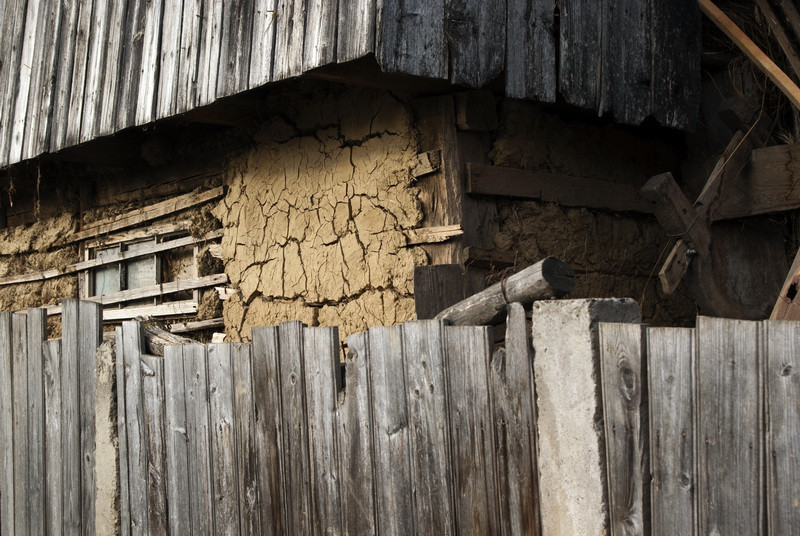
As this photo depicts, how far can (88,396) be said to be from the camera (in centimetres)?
471

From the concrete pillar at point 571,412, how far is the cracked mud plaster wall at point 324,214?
2.57 meters

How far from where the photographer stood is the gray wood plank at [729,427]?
221cm

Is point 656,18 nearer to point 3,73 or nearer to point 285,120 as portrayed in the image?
point 285,120

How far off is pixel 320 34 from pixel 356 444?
244 cm

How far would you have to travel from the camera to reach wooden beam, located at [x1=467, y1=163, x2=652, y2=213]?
5.32m

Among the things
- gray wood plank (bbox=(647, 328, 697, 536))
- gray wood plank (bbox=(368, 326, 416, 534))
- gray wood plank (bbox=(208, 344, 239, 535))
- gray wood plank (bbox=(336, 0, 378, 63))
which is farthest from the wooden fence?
gray wood plank (bbox=(647, 328, 697, 536))

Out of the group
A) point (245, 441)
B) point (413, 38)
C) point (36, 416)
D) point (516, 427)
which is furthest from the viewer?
point (36, 416)

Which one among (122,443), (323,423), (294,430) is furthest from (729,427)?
(122,443)

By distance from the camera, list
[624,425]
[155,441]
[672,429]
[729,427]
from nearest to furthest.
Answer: [729,427] < [672,429] < [624,425] < [155,441]

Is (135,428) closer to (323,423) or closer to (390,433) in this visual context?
(323,423)

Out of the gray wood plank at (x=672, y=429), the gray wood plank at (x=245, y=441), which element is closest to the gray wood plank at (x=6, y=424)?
the gray wood plank at (x=245, y=441)

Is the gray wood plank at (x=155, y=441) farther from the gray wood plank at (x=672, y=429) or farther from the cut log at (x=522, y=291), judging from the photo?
the gray wood plank at (x=672, y=429)

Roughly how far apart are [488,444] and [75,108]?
5104 mm

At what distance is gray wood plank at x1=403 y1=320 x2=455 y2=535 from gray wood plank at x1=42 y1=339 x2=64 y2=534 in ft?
8.35
